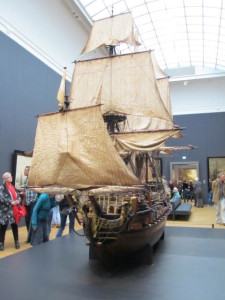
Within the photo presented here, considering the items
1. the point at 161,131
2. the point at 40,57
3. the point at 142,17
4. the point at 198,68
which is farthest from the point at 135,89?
the point at 198,68

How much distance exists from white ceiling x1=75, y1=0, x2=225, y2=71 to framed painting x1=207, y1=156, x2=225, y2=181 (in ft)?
26.4

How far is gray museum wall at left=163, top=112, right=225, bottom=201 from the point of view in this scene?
23.9m

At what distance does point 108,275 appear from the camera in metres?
4.51

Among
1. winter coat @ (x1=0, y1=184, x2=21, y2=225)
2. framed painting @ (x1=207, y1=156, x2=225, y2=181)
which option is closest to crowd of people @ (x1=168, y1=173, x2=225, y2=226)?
framed painting @ (x1=207, y1=156, x2=225, y2=181)

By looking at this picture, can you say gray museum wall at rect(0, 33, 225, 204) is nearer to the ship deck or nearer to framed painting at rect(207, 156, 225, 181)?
the ship deck

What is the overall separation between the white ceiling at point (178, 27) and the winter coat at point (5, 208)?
516 inches

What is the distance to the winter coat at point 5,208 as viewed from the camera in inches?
295

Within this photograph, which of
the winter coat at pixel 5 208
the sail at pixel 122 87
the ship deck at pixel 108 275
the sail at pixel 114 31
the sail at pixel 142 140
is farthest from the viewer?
the sail at pixel 114 31

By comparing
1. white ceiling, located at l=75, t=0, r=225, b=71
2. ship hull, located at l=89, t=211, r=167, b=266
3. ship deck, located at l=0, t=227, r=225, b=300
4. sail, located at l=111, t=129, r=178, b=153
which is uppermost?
white ceiling, located at l=75, t=0, r=225, b=71

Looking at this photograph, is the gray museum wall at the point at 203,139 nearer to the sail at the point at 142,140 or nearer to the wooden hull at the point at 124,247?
the sail at the point at 142,140

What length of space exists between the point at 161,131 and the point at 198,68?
20044 mm

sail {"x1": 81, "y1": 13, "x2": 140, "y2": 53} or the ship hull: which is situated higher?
sail {"x1": 81, "y1": 13, "x2": 140, "y2": 53}

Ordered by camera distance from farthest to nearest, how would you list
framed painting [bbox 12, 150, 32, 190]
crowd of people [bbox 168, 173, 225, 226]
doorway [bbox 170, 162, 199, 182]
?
doorway [bbox 170, 162, 199, 182], framed painting [bbox 12, 150, 32, 190], crowd of people [bbox 168, 173, 225, 226]

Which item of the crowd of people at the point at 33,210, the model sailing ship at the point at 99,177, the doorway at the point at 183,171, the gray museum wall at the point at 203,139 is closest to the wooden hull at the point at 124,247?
the model sailing ship at the point at 99,177
